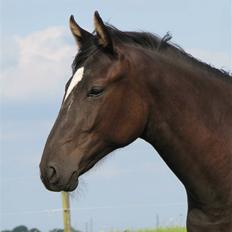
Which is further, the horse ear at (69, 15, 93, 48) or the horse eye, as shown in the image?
the horse ear at (69, 15, 93, 48)

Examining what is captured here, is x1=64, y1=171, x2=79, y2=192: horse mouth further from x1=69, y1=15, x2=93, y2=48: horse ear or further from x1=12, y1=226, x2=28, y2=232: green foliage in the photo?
x1=12, y1=226, x2=28, y2=232: green foliage

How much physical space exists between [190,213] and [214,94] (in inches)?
34.0

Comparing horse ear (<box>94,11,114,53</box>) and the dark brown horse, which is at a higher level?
horse ear (<box>94,11,114,53</box>)

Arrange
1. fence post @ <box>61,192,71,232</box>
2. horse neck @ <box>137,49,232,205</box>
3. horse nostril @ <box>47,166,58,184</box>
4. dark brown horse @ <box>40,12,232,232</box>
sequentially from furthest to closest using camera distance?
1. fence post @ <box>61,192,71,232</box>
2. horse neck @ <box>137,49,232,205</box>
3. dark brown horse @ <box>40,12,232,232</box>
4. horse nostril @ <box>47,166,58,184</box>

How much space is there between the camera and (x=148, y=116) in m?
4.92

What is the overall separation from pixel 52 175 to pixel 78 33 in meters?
1.09

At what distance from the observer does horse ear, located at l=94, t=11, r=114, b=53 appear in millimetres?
4832

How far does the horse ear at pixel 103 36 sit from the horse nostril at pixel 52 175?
0.93 m

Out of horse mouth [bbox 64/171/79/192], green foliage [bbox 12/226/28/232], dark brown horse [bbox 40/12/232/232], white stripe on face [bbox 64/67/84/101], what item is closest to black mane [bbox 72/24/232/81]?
dark brown horse [bbox 40/12/232/232]

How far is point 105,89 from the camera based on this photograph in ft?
15.8

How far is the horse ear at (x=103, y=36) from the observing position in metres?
4.83

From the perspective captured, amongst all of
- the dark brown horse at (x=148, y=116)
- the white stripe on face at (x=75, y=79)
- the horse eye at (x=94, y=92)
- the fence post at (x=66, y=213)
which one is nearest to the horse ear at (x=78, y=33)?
the dark brown horse at (x=148, y=116)

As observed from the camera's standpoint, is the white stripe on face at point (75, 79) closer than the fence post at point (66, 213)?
Yes

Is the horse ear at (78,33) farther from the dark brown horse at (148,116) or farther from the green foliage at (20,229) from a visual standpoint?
the green foliage at (20,229)
